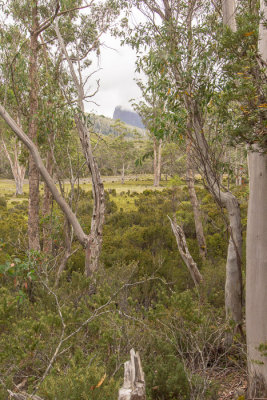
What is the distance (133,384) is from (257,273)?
1.70 meters

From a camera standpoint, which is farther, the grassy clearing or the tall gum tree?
the grassy clearing

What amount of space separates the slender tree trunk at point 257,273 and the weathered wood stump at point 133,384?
4.87ft

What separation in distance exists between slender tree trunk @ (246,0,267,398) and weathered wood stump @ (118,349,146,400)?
148cm

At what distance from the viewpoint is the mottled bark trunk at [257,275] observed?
2.72 meters

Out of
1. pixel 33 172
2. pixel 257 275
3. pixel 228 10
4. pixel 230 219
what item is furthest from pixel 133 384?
pixel 33 172

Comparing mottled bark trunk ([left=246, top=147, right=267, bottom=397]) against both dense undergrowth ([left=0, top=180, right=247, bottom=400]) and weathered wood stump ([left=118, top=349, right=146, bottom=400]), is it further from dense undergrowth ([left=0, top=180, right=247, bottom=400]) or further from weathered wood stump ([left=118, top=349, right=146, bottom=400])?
weathered wood stump ([left=118, top=349, right=146, bottom=400])

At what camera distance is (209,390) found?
2664 millimetres

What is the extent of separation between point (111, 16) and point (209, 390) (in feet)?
25.3

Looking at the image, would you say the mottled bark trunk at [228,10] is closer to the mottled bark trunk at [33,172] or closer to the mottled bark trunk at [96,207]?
the mottled bark trunk at [96,207]

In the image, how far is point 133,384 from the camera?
166cm

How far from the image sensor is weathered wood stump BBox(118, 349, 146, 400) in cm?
157

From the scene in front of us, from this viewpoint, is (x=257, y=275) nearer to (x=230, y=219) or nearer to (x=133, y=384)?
(x=230, y=219)

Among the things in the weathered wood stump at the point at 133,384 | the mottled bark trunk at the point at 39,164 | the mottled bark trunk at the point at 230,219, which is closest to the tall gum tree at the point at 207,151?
the mottled bark trunk at the point at 230,219

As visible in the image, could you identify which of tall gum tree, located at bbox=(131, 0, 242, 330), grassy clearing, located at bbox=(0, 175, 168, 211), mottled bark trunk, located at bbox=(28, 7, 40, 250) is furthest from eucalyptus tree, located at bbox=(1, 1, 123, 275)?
grassy clearing, located at bbox=(0, 175, 168, 211)
